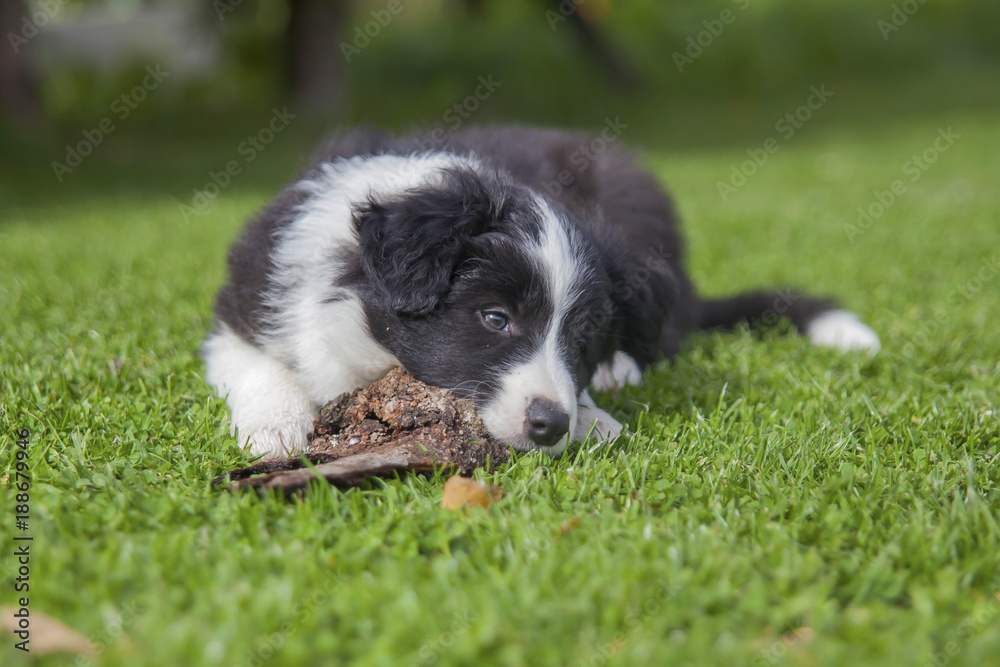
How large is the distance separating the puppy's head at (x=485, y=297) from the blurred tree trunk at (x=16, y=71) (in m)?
10.6

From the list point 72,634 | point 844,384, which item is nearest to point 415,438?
point 72,634

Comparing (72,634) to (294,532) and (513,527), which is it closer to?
(294,532)

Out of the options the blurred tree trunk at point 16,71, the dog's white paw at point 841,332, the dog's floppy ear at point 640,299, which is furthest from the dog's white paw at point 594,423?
the blurred tree trunk at point 16,71

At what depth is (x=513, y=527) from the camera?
6.96 ft

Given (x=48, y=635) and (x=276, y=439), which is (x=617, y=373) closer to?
(x=276, y=439)

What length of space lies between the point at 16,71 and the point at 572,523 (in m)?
12.1

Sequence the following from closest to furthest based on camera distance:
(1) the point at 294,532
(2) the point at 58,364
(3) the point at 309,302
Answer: (1) the point at 294,532
(3) the point at 309,302
(2) the point at 58,364

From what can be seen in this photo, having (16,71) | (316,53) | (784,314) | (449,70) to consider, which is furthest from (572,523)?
(449,70)

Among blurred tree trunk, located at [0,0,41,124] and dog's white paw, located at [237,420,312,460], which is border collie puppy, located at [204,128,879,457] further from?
blurred tree trunk, located at [0,0,41,124]

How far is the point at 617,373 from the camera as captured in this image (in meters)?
3.69

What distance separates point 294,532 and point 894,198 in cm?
817

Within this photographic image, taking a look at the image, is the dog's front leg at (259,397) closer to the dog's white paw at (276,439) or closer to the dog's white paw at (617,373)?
the dog's white paw at (276,439)

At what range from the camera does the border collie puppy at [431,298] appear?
8.86 ft

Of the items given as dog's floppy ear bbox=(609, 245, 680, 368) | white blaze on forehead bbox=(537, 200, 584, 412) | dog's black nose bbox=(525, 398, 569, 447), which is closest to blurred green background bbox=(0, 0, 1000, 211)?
dog's floppy ear bbox=(609, 245, 680, 368)
